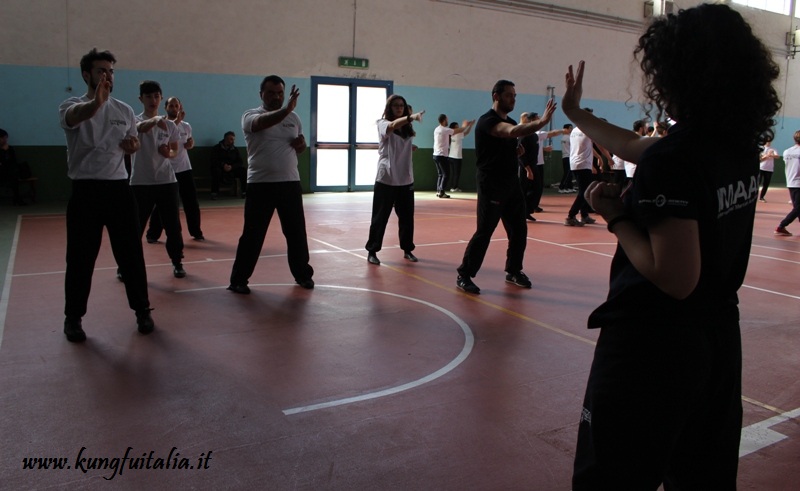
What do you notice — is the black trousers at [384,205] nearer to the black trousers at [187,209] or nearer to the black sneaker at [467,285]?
the black sneaker at [467,285]

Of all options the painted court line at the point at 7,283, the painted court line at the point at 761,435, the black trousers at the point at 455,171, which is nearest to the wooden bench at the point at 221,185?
the painted court line at the point at 7,283

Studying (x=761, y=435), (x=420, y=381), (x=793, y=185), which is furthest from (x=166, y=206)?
(x=793, y=185)

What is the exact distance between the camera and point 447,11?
57.7 feet

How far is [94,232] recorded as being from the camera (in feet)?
16.0

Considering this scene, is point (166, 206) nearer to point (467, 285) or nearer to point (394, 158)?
point (394, 158)

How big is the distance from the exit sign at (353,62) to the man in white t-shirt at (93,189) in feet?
38.3

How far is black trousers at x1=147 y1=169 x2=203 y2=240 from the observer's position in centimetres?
884

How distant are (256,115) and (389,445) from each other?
3.81m

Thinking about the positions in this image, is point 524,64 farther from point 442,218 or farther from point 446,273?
point 446,273

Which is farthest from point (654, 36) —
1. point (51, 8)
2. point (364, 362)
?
point (51, 8)

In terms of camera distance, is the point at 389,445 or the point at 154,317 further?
the point at 154,317

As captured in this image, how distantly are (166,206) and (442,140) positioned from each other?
34.2ft

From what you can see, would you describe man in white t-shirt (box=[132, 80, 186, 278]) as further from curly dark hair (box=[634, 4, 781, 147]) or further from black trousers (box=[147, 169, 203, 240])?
curly dark hair (box=[634, 4, 781, 147])

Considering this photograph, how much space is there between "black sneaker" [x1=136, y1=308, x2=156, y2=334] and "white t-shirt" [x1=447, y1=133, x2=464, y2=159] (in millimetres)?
13232
